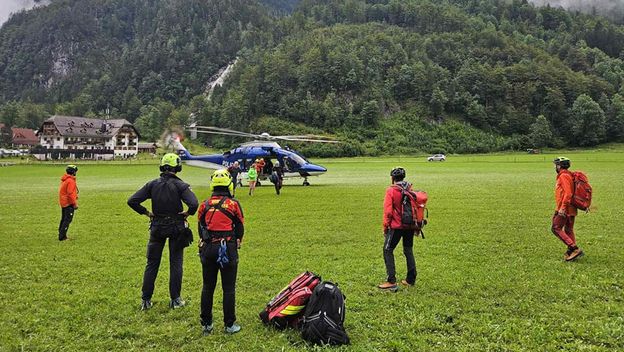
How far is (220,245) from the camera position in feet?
19.1

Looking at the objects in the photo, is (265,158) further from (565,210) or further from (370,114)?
(370,114)

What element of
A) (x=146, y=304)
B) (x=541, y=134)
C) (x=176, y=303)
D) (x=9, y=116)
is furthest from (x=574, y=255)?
(x=9, y=116)

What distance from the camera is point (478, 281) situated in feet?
27.0

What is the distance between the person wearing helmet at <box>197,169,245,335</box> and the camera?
585cm

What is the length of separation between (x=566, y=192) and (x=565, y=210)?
1.36 feet

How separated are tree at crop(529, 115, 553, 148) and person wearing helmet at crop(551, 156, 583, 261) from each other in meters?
121

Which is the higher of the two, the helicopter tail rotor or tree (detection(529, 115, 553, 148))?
tree (detection(529, 115, 553, 148))

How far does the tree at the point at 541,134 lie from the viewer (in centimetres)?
11621

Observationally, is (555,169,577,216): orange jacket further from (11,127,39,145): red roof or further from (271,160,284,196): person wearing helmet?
(11,127,39,145): red roof

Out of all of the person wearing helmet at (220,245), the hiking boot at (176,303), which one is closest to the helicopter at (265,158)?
the hiking boot at (176,303)

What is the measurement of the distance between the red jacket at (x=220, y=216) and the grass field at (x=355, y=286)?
62.7 inches

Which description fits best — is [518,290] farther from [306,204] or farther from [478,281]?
[306,204]

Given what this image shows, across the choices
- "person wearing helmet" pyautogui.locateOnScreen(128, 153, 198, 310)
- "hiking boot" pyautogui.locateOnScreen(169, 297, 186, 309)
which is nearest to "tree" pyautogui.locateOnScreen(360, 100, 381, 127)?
"person wearing helmet" pyautogui.locateOnScreen(128, 153, 198, 310)

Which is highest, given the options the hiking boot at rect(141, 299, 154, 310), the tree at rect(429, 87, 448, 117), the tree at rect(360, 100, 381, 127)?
the tree at rect(429, 87, 448, 117)
